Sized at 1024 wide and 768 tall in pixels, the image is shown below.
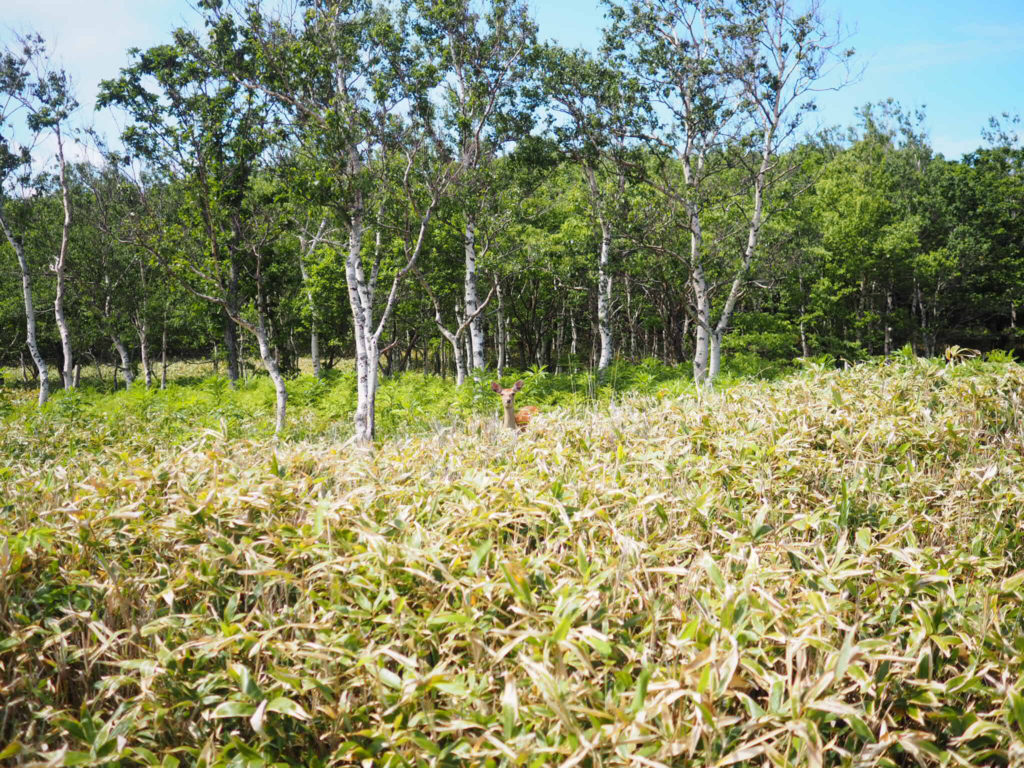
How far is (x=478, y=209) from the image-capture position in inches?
708

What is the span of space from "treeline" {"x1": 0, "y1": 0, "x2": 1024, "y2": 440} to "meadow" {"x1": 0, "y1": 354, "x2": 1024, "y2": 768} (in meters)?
8.70

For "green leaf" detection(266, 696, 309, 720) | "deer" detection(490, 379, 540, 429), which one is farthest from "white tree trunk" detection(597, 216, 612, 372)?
"green leaf" detection(266, 696, 309, 720)

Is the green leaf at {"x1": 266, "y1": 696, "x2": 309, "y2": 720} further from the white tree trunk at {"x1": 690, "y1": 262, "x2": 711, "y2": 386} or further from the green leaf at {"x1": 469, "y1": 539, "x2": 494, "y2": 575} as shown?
the white tree trunk at {"x1": 690, "y1": 262, "x2": 711, "y2": 386}

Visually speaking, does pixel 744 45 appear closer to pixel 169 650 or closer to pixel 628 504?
pixel 628 504

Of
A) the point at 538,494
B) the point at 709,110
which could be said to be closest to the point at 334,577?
the point at 538,494

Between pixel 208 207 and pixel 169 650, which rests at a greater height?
pixel 208 207

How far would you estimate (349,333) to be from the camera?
3581cm

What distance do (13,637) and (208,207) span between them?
57.3ft

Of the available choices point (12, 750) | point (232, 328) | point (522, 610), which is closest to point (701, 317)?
point (522, 610)

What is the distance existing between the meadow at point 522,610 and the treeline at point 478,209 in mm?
8701

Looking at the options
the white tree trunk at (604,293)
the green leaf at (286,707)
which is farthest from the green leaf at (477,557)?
the white tree trunk at (604,293)

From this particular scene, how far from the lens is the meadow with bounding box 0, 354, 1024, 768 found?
73.5 inches

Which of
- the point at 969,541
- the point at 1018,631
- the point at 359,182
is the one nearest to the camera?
the point at 1018,631

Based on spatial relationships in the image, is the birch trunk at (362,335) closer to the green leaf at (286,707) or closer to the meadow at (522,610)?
the meadow at (522,610)
